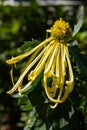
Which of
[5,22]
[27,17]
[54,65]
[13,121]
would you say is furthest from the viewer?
[5,22]

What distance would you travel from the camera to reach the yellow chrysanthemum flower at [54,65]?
1.79m

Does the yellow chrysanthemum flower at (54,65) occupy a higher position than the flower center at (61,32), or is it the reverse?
the flower center at (61,32)

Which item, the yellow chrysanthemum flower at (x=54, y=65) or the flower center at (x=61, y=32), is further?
the flower center at (x=61, y=32)

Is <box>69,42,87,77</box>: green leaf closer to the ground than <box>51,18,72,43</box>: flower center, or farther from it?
closer to the ground

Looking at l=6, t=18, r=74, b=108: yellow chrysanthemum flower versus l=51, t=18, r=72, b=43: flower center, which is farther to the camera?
l=51, t=18, r=72, b=43: flower center

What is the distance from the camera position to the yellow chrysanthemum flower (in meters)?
1.79

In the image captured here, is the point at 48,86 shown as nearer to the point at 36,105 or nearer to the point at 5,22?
the point at 36,105

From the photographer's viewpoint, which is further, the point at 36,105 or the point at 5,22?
the point at 5,22

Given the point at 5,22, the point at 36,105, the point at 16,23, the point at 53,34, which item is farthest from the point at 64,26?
the point at 5,22

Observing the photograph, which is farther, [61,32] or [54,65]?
[61,32]

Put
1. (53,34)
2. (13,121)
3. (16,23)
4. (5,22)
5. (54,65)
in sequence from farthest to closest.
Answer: (5,22) → (16,23) → (13,121) → (53,34) → (54,65)

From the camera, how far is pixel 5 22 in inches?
178

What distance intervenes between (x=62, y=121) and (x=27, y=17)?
1.93 metres

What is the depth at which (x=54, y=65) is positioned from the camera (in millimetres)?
1830
